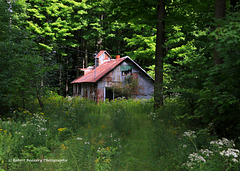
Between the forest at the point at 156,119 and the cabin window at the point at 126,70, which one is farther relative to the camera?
the cabin window at the point at 126,70

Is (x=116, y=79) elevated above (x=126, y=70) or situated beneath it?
situated beneath

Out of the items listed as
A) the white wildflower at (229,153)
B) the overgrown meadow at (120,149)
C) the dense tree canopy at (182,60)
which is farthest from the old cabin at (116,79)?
the white wildflower at (229,153)

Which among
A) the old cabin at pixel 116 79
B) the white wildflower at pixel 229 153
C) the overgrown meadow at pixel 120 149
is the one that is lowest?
the overgrown meadow at pixel 120 149

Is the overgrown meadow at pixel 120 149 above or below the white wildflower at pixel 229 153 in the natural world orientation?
below

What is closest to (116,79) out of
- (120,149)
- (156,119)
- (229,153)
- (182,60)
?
(182,60)

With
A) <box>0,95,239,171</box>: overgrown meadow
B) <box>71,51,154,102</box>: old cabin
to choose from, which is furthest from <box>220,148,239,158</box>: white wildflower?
<box>71,51,154,102</box>: old cabin

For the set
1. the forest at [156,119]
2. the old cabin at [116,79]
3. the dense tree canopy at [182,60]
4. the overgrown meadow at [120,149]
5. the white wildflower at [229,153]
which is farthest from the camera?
the old cabin at [116,79]

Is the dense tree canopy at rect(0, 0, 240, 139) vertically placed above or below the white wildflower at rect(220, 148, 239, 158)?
above

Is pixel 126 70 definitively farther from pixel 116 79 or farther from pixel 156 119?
pixel 156 119

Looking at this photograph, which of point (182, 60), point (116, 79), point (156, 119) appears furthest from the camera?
point (116, 79)

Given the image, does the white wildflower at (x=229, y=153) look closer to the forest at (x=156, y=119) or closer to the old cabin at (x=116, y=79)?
the forest at (x=156, y=119)

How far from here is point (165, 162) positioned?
5258 mm

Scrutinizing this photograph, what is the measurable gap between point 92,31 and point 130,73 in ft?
35.6

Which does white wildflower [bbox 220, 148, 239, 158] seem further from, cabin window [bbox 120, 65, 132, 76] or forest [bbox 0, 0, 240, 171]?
cabin window [bbox 120, 65, 132, 76]
